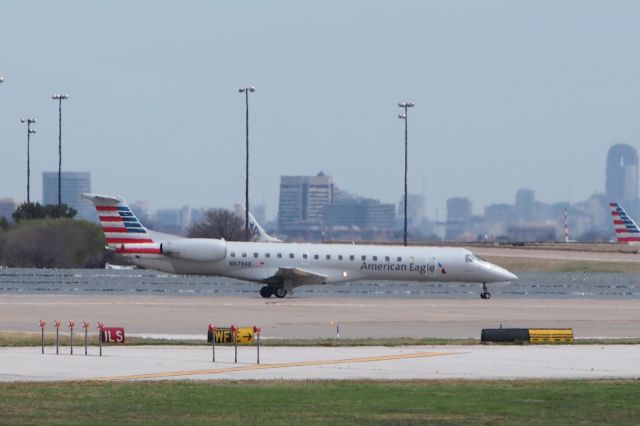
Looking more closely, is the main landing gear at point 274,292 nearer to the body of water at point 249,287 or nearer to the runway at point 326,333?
the runway at point 326,333

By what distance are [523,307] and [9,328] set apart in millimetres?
23830

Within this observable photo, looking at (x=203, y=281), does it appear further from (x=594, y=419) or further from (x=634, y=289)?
(x=594, y=419)

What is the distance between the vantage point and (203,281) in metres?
82.7

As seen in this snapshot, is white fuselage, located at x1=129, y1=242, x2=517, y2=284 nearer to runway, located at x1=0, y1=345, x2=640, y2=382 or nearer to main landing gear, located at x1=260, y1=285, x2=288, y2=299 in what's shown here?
main landing gear, located at x1=260, y1=285, x2=288, y2=299

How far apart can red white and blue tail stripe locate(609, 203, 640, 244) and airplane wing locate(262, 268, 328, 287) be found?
53098 mm

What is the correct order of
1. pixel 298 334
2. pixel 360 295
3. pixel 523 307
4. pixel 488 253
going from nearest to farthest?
1. pixel 298 334
2. pixel 523 307
3. pixel 360 295
4. pixel 488 253

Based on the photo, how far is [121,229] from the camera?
216 ft

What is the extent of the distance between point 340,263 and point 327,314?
15.2 m

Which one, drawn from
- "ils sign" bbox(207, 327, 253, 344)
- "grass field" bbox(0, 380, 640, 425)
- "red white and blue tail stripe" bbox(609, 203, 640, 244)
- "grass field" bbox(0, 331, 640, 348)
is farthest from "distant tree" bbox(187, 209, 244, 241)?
"grass field" bbox(0, 380, 640, 425)

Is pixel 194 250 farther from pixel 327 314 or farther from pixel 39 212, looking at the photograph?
pixel 39 212

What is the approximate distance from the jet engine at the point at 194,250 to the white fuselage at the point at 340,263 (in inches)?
9.9

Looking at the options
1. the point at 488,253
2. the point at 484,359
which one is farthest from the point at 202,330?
the point at 488,253

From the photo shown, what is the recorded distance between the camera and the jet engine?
6575 centimetres

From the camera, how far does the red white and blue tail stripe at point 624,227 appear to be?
4545 inches
